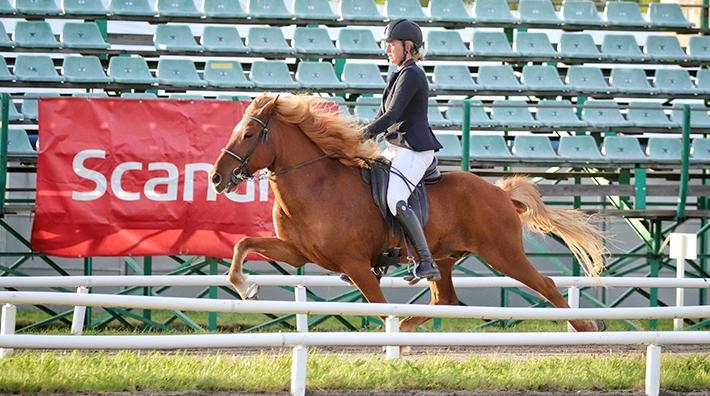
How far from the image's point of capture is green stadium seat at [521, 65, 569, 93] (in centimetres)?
1480

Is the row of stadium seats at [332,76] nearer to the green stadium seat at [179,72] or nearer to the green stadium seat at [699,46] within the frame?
the green stadium seat at [179,72]

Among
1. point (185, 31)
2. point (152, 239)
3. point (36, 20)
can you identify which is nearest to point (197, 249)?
point (152, 239)

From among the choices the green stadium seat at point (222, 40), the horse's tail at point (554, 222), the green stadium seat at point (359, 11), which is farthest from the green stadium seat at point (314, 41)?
the horse's tail at point (554, 222)

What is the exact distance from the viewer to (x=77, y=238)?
11.9 meters

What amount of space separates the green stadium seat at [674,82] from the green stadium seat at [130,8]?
21.8ft

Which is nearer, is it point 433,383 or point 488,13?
point 433,383

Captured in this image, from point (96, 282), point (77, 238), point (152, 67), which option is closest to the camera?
point (96, 282)

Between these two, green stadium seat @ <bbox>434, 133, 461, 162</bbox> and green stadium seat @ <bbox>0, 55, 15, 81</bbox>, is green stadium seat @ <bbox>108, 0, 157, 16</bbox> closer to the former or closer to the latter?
green stadium seat @ <bbox>0, 55, 15, 81</bbox>

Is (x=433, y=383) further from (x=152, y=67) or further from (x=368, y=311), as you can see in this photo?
(x=152, y=67)

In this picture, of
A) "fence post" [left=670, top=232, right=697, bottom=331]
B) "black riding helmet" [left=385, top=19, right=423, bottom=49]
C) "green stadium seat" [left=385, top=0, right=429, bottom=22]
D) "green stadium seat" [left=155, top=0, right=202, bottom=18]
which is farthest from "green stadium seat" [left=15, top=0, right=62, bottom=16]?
"fence post" [left=670, top=232, right=697, bottom=331]

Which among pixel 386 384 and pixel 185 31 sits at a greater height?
pixel 185 31

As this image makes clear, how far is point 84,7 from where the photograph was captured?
14.7m

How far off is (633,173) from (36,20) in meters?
7.84

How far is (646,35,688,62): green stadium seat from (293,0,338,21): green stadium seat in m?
4.40
